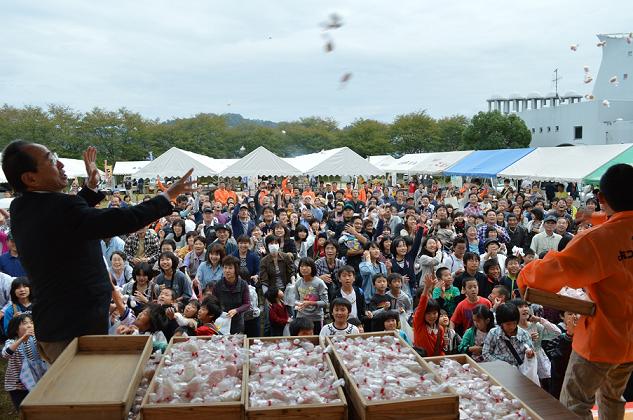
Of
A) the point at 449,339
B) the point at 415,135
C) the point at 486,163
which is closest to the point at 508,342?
the point at 449,339

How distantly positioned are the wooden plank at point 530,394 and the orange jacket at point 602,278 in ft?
0.97

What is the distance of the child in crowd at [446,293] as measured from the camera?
544 centimetres

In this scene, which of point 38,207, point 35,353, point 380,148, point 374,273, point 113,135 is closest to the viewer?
point 38,207

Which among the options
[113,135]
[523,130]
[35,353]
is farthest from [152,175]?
[523,130]

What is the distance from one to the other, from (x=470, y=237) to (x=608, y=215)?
5171 mm

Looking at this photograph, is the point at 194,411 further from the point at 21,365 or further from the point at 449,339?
the point at 449,339

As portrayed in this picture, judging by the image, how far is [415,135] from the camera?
155 ft

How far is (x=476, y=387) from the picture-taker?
2311mm

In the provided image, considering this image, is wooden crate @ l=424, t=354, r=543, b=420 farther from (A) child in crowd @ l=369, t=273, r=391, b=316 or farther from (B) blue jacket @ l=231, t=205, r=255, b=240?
(B) blue jacket @ l=231, t=205, r=255, b=240

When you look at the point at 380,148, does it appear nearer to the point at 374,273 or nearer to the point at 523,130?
the point at 523,130

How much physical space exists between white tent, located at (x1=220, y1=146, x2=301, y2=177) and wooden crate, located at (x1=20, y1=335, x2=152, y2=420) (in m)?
12.5

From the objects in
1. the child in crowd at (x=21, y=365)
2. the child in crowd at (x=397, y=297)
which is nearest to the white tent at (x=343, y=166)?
the child in crowd at (x=397, y=297)

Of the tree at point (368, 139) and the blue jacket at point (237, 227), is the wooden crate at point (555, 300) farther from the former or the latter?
the tree at point (368, 139)

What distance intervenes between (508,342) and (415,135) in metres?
44.9
